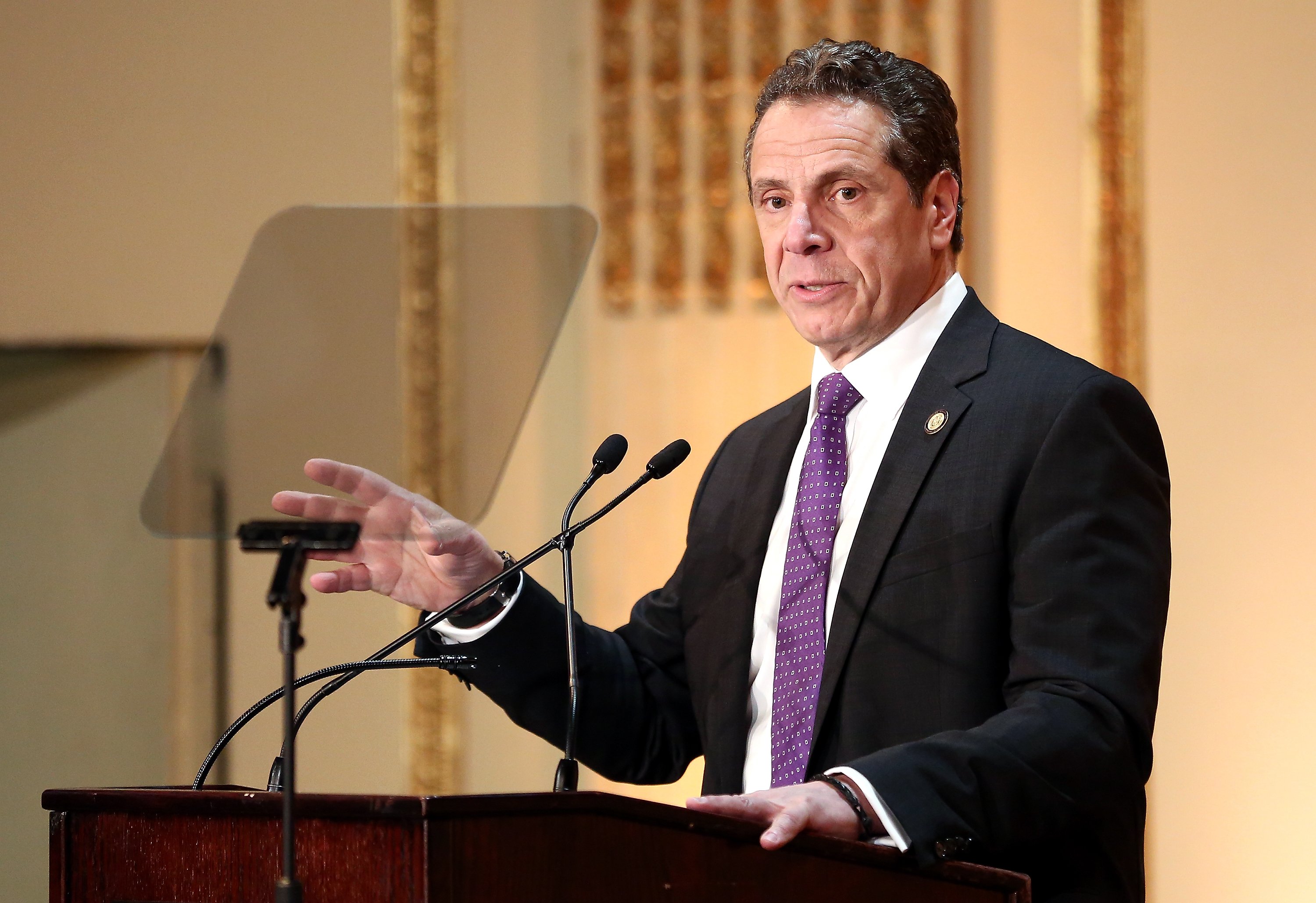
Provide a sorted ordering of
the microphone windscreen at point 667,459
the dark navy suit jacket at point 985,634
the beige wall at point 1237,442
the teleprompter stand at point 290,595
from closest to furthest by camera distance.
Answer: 1. the teleprompter stand at point 290,595
2. the dark navy suit jacket at point 985,634
3. the microphone windscreen at point 667,459
4. the beige wall at point 1237,442

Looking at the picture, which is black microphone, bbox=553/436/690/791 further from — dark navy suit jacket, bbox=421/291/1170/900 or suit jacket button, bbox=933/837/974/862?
suit jacket button, bbox=933/837/974/862

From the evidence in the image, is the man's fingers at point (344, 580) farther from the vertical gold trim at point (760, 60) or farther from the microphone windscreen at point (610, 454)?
the vertical gold trim at point (760, 60)

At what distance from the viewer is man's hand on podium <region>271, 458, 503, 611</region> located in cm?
160

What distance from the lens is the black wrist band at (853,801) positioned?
3.99 feet

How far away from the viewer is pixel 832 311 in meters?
1.76

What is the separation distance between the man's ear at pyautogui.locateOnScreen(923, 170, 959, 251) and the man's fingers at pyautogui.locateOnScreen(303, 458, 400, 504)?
2.53 feet

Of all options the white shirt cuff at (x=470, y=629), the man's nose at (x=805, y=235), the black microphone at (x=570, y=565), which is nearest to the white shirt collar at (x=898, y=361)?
the man's nose at (x=805, y=235)

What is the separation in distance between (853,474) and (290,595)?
33.2 inches

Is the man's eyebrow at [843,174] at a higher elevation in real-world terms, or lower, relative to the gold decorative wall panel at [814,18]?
lower

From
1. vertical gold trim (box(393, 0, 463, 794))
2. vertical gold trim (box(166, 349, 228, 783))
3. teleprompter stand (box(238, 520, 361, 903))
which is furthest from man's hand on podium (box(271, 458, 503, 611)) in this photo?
vertical gold trim (box(166, 349, 228, 783))

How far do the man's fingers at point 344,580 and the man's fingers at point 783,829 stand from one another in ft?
2.15

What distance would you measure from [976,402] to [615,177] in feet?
7.54

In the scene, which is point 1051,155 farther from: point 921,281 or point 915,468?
point 915,468

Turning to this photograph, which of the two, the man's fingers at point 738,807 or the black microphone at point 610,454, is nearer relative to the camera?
the man's fingers at point 738,807
